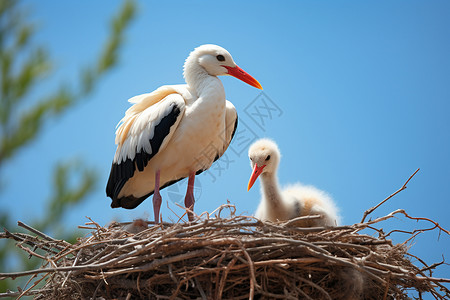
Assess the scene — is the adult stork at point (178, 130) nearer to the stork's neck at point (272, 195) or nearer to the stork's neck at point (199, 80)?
the stork's neck at point (199, 80)

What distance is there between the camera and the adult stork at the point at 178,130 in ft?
13.2

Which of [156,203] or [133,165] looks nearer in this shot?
[133,165]

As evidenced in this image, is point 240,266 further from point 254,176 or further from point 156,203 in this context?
point 156,203

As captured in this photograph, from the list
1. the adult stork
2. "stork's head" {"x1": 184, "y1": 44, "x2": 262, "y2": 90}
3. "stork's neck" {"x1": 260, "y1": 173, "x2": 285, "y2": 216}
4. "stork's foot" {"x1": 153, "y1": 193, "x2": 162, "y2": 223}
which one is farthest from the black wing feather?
"stork's neck" {"x1": 260, "y1": 173, "x2": 285, "y2": 216}

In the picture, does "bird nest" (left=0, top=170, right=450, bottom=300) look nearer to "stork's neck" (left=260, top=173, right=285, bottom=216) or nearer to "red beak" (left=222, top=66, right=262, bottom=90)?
"stork's neck" (left=260, top=173, right=285, bottom=216)

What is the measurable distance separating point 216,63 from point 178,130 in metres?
0.67

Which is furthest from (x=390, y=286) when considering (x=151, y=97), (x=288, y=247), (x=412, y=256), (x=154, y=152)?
(x=151, y=97)

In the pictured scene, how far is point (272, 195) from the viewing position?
157 inches

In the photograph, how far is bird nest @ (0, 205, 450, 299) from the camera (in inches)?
112

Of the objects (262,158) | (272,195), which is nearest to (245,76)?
(262,158)

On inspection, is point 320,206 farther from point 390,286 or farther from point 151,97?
point 151,97

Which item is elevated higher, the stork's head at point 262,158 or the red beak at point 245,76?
the red beak at point 245,76

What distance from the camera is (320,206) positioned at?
3850 mm

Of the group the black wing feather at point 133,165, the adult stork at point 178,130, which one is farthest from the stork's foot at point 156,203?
the black wing feather at point 133,165
